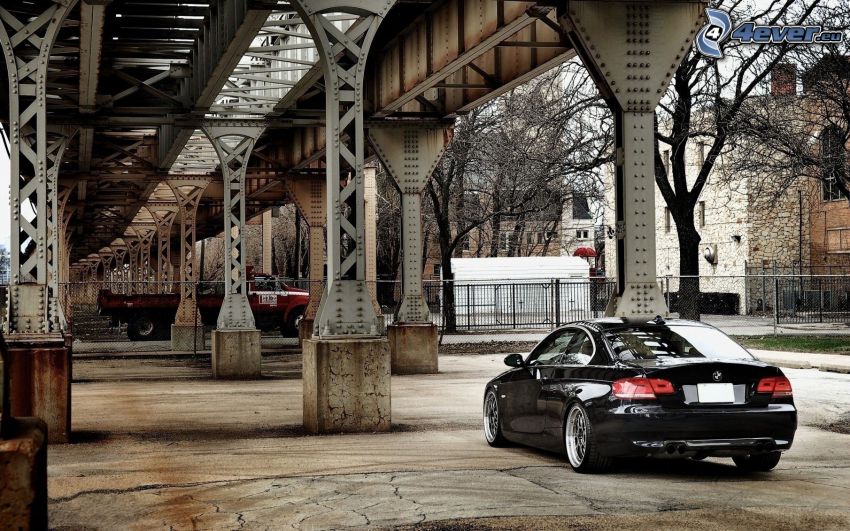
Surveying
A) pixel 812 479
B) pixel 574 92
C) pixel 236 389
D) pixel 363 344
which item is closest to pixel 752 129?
pixel 574 92

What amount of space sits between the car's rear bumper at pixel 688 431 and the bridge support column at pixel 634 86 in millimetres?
3927

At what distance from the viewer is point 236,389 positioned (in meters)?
22.2

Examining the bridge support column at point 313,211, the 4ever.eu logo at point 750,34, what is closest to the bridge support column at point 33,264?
the 4ever.eu logo at point 750,34

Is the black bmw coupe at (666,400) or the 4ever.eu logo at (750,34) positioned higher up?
the 4ever.eu logo at (750,34)

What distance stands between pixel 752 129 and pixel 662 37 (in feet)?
48.4

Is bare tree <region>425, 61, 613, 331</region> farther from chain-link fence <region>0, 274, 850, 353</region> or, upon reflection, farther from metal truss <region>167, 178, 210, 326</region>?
metal truss <region>167, 178, 210, 326</region>

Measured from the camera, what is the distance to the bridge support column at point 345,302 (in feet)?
45.8

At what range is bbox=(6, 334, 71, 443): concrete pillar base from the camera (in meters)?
13.6

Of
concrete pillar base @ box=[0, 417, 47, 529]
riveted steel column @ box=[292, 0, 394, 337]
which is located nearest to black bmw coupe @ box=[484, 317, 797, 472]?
riveted steel column @ box=[292, 0, 394, 337]

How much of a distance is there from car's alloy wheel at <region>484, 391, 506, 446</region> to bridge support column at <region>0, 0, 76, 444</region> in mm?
4896

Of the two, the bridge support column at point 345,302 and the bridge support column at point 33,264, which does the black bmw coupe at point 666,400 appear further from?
the bridge support column at point 33,264

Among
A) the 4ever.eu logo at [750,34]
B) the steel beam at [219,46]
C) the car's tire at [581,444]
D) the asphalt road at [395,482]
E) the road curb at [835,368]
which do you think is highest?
the 4ever.eu logo at [750,34]

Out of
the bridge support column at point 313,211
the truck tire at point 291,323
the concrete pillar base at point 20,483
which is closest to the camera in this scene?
the concrete pillar base at point 20,483

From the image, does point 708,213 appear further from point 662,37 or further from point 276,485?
point 276,485
